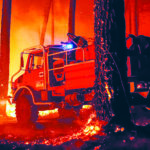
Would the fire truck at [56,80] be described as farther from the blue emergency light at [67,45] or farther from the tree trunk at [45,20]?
the tree trunk at [45,20]

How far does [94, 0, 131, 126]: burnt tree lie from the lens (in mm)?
5152

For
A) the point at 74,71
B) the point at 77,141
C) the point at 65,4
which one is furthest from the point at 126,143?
Result: the point at 65,4

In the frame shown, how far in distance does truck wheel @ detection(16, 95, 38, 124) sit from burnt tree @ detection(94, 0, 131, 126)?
13.9 ft

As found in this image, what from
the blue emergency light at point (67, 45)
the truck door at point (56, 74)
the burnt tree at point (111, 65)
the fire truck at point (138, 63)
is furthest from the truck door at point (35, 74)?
the burnt tree at point (111, 65)

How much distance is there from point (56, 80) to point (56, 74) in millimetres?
224

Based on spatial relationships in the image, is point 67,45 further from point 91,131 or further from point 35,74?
point 91,131

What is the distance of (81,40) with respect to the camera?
784 centimetres

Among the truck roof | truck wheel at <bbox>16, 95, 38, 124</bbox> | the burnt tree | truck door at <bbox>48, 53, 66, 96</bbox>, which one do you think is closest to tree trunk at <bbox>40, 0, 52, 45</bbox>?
the truck roof

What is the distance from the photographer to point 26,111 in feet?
30.8

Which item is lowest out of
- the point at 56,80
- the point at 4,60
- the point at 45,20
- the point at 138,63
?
the point at 56,80

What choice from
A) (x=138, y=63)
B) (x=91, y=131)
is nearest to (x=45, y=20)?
(x=138, y=63)

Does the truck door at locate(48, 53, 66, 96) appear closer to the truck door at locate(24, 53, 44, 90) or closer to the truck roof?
the truck roof

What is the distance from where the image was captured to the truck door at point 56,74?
8594 mm

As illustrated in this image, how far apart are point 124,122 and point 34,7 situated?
22.1 m
